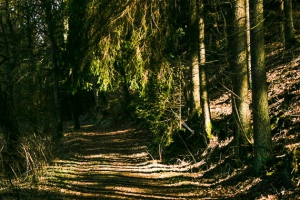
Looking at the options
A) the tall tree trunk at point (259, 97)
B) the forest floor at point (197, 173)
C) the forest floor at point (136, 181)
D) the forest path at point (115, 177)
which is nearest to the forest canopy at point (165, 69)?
the tall tree trunk at point (259, 97)

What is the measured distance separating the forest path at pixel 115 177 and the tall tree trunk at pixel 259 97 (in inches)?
67.8

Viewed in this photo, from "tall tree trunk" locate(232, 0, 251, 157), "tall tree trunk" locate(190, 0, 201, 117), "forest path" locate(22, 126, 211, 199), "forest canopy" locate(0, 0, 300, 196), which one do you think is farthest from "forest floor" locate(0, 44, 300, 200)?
"tall tree trunk" locate(190, 0, 201, 117)

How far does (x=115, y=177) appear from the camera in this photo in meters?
10.8

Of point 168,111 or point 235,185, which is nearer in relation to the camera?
point 235,185

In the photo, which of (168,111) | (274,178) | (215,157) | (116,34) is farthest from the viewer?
(168,111)

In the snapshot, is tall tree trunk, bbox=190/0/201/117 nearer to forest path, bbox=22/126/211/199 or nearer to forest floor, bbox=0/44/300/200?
forest floor, bbox=0/44/300/200

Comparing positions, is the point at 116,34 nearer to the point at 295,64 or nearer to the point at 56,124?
the point at 295,64

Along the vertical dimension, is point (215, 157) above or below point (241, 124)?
below

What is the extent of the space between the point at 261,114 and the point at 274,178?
1461 mm

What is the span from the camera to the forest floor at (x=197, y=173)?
7.57 m

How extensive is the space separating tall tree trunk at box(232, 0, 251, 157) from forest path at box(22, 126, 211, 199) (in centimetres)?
Answer: 174

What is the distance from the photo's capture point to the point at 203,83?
12203mm

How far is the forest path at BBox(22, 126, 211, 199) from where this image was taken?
9.03 metres

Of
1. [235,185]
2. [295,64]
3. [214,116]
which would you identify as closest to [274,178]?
[235,185]
